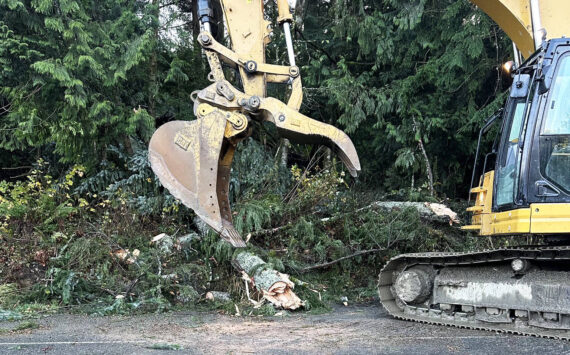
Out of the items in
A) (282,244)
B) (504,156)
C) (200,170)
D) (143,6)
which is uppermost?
(143,6)

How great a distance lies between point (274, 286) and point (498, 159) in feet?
8.65

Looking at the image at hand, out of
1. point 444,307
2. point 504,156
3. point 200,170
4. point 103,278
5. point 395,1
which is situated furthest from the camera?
point 395,1

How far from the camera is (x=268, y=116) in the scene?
468 cm

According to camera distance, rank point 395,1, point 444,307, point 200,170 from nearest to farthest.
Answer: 1. point 200,170
2. point 444,307
3. point 395,1

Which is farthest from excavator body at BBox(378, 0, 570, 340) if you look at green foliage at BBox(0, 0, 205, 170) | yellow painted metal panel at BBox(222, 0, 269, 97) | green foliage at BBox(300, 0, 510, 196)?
green foliage at BBox(0, 0, 205, 170)

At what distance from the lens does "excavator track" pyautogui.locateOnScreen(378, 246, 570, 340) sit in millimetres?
4383

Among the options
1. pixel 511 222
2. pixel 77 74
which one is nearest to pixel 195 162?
pixel 511 222

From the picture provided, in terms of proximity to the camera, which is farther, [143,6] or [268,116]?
[143,6]

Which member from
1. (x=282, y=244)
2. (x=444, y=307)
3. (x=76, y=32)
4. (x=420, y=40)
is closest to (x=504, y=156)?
(x=444, y=307)

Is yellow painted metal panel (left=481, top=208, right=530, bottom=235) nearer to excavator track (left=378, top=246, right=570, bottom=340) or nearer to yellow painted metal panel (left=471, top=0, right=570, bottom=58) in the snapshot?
excavator track (left=378, top=246, right=570, bottom=340)

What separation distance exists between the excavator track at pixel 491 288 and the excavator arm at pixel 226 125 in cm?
164

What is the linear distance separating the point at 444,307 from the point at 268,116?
2571mm

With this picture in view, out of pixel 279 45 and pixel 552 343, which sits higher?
pixel 279 45

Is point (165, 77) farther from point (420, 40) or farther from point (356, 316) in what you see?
point (356, 316)
